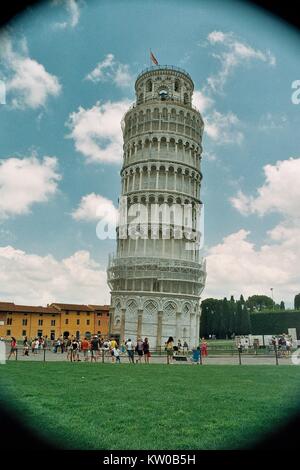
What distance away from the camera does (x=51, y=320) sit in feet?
275

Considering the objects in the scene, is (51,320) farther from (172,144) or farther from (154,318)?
(172,144)

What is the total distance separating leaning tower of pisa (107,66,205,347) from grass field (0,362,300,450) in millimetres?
31206

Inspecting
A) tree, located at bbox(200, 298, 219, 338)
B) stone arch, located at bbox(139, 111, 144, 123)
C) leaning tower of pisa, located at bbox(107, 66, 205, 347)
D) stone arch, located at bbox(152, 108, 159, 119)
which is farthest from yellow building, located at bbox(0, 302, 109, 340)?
stone arch, located at bbox(152, 108, 159, 119)

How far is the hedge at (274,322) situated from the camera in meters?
79.9

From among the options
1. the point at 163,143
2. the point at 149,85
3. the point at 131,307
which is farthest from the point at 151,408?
the point at 149,85

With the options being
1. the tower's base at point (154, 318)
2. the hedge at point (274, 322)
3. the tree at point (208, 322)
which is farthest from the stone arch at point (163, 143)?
Result: the tree at point (208, 322)

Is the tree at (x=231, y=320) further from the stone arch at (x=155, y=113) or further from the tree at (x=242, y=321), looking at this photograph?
the stone arch at (x=155, y=113)

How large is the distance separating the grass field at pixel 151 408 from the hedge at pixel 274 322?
68307 millimetres

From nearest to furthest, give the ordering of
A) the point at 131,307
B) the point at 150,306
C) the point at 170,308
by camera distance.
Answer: the point at 150,306 → the point at 170,308 → the point at 131,307

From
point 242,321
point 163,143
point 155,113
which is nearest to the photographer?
point 163,143

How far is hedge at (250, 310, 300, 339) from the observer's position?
79938 millimetres

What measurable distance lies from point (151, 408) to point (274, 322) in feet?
265

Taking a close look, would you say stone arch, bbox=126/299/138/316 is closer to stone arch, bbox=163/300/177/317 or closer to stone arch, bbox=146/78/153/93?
stone arch, bbox=163/300/177/317
